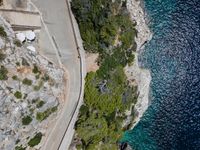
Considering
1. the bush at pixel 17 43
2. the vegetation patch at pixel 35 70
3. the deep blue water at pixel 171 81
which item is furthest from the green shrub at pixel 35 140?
the deep blue water at pixel 171 81

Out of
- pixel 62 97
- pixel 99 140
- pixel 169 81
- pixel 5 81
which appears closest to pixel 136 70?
pixel 169 81

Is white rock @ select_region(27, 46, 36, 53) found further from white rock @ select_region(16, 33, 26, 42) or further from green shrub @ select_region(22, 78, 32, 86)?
green shrub @ select_region(22, 78, 32, 86)

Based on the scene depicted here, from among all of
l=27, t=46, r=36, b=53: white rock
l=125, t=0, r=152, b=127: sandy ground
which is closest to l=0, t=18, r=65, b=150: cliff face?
l=27, t=46, r=36, b=53: white rock

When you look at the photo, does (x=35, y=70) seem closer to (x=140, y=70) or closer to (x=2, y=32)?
(x=2, y=32)

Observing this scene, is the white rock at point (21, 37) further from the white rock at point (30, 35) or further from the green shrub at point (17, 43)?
the green shrub at point (17, 43)

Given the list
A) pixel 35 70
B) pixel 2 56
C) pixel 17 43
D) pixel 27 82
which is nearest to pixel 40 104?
pixel 27 82
